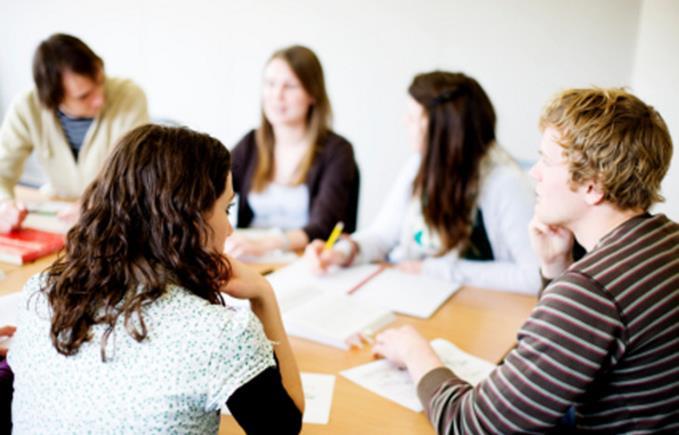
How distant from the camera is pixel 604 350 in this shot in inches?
36.0

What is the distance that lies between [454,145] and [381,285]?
0.50 metres

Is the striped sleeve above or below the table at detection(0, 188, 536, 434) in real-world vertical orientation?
above

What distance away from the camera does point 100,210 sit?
34.2 inches

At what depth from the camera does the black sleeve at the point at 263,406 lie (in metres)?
0.83

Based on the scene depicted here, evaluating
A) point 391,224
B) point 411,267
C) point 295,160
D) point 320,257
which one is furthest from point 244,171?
point 411,267

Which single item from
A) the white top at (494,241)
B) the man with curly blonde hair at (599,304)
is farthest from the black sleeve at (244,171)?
the man with curly blonde hair at (599,304)

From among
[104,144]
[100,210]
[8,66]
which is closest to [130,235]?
[100,210]

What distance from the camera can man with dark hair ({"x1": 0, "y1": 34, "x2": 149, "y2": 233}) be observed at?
2082mm

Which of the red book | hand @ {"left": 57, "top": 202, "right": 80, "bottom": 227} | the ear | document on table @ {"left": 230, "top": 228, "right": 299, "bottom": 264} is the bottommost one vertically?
document on table @ {"left": 230, "top": 228, "right": 299, "bottom": 264}

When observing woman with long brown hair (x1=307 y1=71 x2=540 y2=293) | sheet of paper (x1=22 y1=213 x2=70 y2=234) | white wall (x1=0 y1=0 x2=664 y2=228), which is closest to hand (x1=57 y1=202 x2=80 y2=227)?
sheet of paper (x1=22 y1=213 x2=70 y2=234)

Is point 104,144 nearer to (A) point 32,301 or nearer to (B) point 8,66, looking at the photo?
(A) point 32,301

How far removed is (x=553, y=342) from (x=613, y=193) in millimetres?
287

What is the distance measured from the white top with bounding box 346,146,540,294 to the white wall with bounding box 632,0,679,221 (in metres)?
0.40

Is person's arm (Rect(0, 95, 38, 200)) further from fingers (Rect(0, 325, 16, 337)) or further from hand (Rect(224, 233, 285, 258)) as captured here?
fingers (Rect(0, 325, 16, 337))
